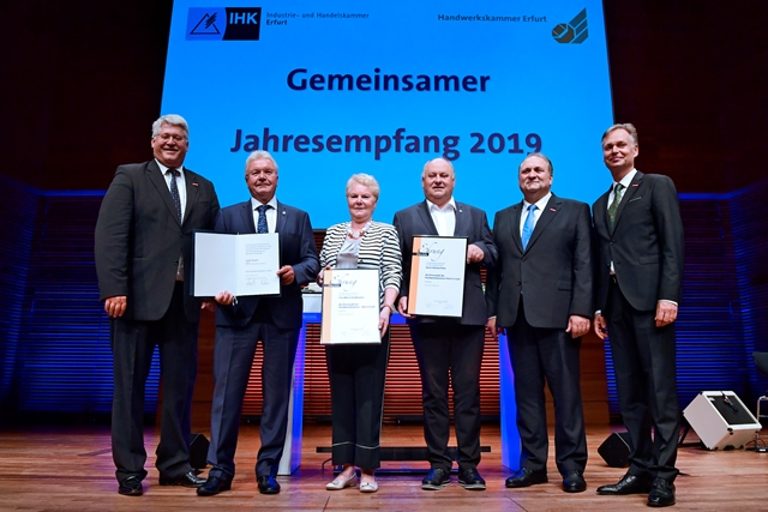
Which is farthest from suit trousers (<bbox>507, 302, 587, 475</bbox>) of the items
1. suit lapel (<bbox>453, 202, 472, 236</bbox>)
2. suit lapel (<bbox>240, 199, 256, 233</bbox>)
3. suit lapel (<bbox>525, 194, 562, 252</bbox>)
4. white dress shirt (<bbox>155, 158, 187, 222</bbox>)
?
white dress shirt (<bbox>155, 158, 187, 222</bbox>)

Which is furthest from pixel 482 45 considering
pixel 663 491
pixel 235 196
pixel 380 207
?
pixel 663 491

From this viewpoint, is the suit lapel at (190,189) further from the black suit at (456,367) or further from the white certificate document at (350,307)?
the black suit at (456,367)

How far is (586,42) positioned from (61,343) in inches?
221

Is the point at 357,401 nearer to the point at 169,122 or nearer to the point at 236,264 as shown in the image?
the point at 236,264

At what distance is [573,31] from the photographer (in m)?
4.55

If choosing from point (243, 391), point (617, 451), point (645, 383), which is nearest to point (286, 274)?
point (243, 391)

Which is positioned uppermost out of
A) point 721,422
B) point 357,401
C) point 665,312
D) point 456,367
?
point 665,312

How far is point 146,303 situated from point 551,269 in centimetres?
188

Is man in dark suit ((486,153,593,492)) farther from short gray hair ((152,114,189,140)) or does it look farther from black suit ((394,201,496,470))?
short gray hair ((152,114,189,140))

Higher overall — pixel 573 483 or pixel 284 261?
pixel 284 261

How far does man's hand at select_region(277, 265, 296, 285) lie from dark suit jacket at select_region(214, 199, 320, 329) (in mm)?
22

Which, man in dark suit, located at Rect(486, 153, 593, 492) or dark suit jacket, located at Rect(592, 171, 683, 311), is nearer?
dark suit jacket, located at Rect(592, 171, 683, 311)

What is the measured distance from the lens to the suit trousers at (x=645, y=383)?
246 centimetres

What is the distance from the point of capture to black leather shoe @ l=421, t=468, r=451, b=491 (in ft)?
8.70
